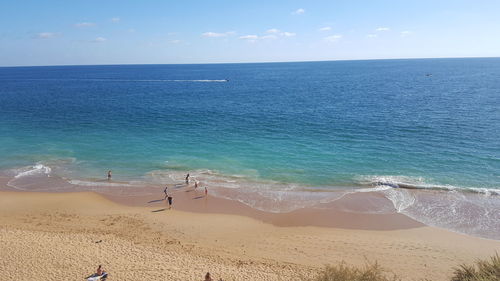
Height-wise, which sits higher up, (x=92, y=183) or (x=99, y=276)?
(x=92, y=183)

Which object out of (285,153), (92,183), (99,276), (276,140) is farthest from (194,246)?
(276,140)

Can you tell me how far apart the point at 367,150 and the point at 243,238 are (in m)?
22.6

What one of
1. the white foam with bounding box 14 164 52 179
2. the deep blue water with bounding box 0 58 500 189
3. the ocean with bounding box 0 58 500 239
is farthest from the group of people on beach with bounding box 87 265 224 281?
the white foam with bounding box 14 164 52 179

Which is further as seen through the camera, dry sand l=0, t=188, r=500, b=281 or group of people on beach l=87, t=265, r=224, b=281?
dry sand l=0, t=188, r=500, b=281

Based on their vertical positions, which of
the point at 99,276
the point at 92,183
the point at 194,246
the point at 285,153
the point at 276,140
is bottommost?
the point at 194,246

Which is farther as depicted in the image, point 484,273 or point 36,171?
point 36,171

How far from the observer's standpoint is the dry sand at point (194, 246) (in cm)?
1719

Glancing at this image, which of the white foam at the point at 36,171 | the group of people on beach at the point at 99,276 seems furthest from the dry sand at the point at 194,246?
the white foam at the point at 36,171

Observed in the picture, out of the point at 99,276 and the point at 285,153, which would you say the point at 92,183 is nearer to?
the point at 99,276

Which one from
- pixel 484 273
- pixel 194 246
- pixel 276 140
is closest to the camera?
pixel 484 273

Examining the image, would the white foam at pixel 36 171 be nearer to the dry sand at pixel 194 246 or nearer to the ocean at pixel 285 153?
the ocean at pixel 285 153

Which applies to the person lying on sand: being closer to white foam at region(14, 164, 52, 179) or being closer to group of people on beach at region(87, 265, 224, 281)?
group of people on beach at region(87, 265, 224, 281)

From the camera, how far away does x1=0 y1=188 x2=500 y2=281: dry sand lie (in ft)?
56.4

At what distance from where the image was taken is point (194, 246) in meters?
20.0
